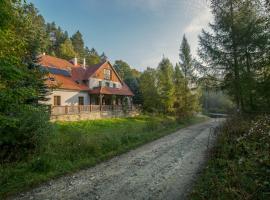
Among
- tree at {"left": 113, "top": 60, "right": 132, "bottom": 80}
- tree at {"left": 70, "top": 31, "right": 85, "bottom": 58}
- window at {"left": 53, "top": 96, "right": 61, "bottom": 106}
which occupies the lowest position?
window at {"left": 53, "top": 96, "right": 61, "bottom": 106}

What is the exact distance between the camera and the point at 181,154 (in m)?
10.2

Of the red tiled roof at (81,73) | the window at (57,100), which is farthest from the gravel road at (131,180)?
the red tiled roof at (81,73)

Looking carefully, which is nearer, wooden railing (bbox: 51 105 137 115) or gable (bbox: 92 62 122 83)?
wooden railing (bbox: 51 105 137 115)

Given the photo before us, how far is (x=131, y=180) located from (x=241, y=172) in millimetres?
3181

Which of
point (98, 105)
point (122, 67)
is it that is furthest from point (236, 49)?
point (122, 67)

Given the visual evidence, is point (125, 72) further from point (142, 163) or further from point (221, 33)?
point (142, 163)

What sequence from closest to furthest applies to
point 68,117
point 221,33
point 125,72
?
1. point 221,33
2. point 68,117
3. point 125,72

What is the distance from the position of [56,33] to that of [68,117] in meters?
59.2

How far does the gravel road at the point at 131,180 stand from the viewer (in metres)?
5.81

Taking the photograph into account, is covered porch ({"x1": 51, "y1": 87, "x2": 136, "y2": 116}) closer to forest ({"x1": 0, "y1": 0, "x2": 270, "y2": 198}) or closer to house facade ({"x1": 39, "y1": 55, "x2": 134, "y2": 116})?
house facade ({"x1": 39, "y1": 55, "x2": 134, "y2": 116})

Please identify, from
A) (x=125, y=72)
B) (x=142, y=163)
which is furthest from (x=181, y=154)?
(x=125, y=72)

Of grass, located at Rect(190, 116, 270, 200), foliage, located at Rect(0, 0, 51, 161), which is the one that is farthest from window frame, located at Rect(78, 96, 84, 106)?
grass, located at Rect(190, 116, 270, 200)

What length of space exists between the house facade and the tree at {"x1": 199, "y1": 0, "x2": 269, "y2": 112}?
14.3m

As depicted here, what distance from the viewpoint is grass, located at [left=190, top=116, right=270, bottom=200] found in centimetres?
468
